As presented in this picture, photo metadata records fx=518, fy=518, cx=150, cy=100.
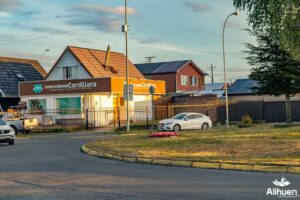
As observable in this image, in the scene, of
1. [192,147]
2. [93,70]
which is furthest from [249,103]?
[192,147]

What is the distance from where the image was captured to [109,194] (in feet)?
33.7

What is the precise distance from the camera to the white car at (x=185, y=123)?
3572 cm

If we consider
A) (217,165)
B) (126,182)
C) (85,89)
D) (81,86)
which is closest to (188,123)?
(85,89)

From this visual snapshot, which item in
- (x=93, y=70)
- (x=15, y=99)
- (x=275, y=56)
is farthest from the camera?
(x=15, y=99)

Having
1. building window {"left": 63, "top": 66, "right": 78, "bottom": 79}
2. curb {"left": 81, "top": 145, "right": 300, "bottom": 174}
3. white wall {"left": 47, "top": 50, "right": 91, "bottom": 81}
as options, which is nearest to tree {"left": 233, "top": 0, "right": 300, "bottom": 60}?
curb {"left": 81, "top": 145, "right": 300, "bottom": 174}

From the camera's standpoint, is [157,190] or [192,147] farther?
[192,147]

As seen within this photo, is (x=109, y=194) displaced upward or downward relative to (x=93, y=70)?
downward

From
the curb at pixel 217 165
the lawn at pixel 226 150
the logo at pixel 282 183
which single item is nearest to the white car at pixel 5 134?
the lawn at pixel 226 150

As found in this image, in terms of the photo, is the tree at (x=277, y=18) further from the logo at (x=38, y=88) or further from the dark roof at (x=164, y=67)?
the dark roof at (x=164, y=67)

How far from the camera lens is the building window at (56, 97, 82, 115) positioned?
49125 mm

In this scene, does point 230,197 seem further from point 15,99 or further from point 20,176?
point 15,99

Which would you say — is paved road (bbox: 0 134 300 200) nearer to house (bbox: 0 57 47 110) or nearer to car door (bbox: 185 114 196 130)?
car door (bbox: 185 114 196 130)

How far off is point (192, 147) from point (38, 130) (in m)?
26.6

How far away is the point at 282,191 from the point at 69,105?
4169 cm
